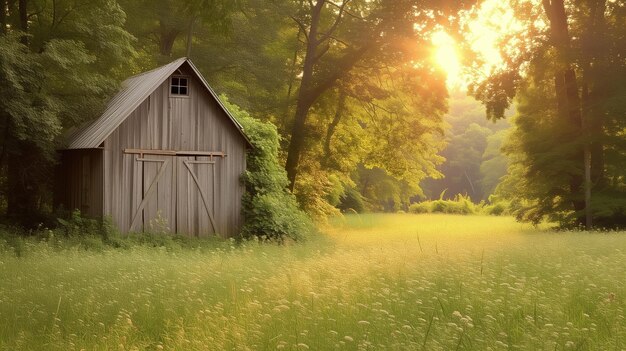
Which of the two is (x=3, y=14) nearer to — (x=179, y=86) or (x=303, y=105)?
(x=179, y=86)

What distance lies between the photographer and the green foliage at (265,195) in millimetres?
23984

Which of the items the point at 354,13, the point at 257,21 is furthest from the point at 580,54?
the point at 257,21

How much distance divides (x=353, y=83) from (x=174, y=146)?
11.3 metres

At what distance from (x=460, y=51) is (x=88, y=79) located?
15.7 metres

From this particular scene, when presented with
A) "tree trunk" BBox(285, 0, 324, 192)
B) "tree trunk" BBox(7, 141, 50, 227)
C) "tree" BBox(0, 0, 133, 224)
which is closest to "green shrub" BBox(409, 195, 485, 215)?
"tree trunk" BBox(285, 0, 324, 192)

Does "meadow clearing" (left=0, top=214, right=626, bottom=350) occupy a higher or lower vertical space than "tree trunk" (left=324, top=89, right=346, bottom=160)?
lower

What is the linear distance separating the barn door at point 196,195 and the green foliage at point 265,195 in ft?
4.15

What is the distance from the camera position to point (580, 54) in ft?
92.1

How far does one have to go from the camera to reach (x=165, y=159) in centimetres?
2278

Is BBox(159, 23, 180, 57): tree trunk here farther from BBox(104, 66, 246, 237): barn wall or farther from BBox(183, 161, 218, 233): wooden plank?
BBox(183, 161, 218, 233): wooden plank

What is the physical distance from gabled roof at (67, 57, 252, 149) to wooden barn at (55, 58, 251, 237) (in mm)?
39

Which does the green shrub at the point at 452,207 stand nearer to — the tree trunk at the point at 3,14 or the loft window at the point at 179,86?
the loft window at the point at 179,86

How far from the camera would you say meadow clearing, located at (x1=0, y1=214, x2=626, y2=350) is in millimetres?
7719

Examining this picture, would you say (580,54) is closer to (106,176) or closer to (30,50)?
(106,176)
